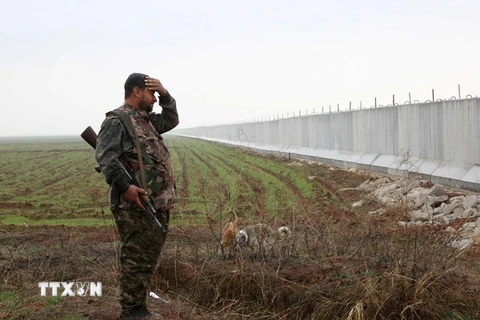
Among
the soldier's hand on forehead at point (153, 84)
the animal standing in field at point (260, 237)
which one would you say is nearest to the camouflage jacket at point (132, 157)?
the soldier's hand on forehead at point (153, 84)

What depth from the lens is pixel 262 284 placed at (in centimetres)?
642

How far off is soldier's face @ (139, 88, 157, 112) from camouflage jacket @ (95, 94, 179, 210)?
0.05 metres

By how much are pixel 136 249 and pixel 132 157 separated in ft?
2.47

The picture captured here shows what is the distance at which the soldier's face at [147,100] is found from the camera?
522cm

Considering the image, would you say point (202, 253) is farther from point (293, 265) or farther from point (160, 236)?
point (160, 236)

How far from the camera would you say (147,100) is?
5.24 m

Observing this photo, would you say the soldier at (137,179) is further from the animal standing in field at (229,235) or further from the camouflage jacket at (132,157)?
the animal standing in field at (229,235)

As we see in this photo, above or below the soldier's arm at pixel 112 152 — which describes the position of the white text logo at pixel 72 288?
below

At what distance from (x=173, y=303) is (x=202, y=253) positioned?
1.83 meters

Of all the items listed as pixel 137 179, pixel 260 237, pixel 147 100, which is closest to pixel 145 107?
pixel 147 100

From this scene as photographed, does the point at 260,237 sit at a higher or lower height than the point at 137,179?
lower

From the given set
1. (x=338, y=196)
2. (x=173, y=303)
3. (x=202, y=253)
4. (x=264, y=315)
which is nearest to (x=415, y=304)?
(x=264, y=315)

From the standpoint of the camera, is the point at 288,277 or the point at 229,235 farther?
the point at 229,235

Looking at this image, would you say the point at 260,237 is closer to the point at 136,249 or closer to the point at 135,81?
the point at 136,249
